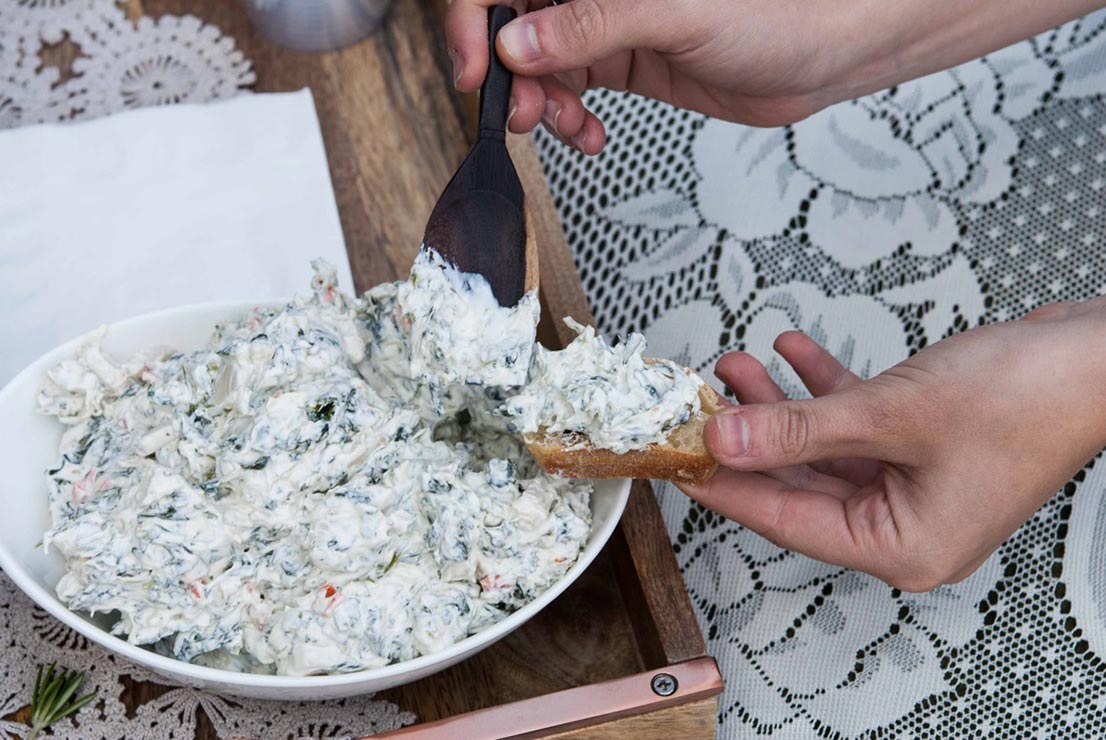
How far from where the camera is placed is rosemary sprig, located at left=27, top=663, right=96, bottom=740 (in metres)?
1.08

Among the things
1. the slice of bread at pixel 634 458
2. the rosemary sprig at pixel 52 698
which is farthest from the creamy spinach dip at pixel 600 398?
the rosemary sprig at pixel 52 698

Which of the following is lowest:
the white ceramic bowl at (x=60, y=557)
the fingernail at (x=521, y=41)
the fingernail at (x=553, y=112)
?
the white ceramic bowl at (x=60, y=557)

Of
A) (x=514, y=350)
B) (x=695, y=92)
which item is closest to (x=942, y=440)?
(x=514, y=350)

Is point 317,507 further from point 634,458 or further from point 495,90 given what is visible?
point 495,90

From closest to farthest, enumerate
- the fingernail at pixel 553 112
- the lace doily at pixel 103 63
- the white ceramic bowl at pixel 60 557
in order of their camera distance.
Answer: the white ceramic bowl at pixel 60 557
the fingernail at pixel 553 112
the lace doily at pixel 103 63

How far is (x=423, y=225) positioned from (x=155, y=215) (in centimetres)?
35

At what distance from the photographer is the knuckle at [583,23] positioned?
118 cm

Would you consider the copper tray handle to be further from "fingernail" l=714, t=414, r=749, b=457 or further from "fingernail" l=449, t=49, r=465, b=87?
"fingernail" l=449, t=49, r=465, b=87

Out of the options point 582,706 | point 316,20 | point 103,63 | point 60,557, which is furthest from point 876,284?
point 103,63

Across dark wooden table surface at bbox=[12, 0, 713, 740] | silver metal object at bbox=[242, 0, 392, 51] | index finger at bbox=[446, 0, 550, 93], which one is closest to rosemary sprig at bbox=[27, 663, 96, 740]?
dark wooden table surface at bbox=[12, 0, 713, 740]

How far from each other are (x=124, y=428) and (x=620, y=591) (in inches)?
21.7

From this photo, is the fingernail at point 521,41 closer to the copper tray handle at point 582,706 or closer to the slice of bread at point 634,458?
the slice of bread at point 634,458

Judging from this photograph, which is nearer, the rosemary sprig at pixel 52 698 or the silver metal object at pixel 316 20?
the rosemary sprig at pixel 52 698

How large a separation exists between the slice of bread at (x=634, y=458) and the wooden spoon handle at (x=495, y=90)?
0.34 meters
